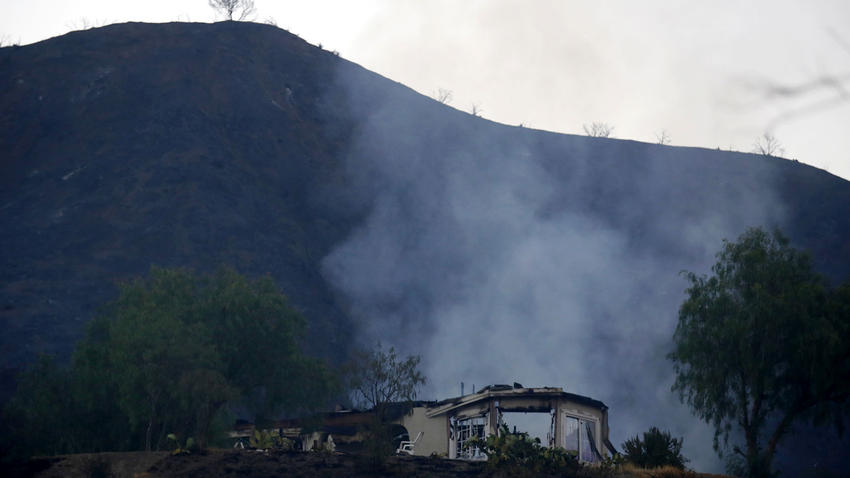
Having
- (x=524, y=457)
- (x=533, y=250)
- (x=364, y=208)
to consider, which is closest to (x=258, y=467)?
(x=524, y=457)

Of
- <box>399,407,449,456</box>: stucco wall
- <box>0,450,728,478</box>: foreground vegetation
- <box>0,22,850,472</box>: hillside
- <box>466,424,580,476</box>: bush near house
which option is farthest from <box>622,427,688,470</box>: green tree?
<box>0,22,850,472</box>: hillside

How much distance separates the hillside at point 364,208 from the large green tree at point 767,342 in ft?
112

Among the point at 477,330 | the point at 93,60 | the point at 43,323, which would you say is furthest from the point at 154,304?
the point at 93,60

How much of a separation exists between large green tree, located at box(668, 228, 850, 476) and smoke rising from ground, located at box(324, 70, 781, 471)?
3243 cm

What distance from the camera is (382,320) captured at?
68.5 metres

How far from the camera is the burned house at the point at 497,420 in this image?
30.1 metres

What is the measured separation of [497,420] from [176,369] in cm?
1155

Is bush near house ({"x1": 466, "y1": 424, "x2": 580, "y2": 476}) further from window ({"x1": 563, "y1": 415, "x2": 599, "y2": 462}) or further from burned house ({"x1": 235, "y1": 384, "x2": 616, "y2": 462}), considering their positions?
window ({"x1": 563, "y1": 415, "x2": 599, "y2": 462})

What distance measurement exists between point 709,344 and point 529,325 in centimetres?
4139

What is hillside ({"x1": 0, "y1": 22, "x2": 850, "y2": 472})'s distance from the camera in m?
64.1

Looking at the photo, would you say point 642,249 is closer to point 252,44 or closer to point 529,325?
point 529,325

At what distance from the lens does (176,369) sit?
27953mm

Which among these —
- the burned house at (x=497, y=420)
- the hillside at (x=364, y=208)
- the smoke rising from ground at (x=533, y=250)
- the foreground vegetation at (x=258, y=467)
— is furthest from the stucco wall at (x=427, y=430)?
the smoke rising from ground at (x=533, y=250)

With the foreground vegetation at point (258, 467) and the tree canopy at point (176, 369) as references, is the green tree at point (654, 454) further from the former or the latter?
the tree canopy at point (176, 369)
